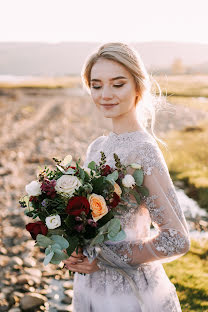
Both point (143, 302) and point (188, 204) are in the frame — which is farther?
point (188, 204)

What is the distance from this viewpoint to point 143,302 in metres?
2.55

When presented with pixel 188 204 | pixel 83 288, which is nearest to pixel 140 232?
pixel 83 288

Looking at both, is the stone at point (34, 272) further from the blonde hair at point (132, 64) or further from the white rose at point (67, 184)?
the white rose at point (67, 184)

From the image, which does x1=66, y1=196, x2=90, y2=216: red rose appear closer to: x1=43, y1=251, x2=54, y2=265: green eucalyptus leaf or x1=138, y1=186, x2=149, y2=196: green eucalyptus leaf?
x1=43, y1=251, x2=54, y2=265: green eucalyptus leaf

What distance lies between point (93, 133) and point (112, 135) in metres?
18.1

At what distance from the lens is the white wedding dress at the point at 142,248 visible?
7.87 ft

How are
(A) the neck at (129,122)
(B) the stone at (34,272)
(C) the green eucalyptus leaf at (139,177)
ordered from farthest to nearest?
(B) the stone at (34,272), (A) the neck at (129,122), (C) the green eucalyptus leaf at (139,177)

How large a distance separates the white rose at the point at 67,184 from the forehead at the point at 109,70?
880mm

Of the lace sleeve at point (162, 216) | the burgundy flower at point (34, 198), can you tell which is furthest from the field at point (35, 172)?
the burgundy flower at point (34, 198)

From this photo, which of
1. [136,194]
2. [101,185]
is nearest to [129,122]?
[136,194]

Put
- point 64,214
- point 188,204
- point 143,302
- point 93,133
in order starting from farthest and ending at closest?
point 93,133 < point 188,204 < point 143,302 < point 64,214

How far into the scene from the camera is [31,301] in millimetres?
5199

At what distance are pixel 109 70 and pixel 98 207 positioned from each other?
3.53 feet

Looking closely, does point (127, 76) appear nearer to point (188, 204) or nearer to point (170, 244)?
point (170, 244)
